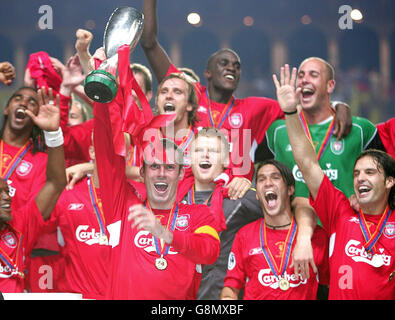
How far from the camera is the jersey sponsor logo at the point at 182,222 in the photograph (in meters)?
3.21

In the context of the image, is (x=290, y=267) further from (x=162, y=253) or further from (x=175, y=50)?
(x=175, y=50)

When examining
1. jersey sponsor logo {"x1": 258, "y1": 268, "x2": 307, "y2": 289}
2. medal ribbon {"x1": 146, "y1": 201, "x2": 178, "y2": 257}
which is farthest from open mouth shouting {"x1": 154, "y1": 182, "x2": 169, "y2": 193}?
jersey sponsor logo {"x1": 258, "y1": 268, "x2": 307, "y2": 289}

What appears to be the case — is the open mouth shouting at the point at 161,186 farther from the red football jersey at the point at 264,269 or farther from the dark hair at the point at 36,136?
the dark hair at the point at 36,136

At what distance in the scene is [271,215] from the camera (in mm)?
3666

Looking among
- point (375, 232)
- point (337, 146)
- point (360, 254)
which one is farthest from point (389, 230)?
point (337, 146)

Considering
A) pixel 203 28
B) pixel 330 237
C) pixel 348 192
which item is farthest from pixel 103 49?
pixel 203 28

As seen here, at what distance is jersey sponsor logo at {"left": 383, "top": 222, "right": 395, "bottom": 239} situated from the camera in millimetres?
3486

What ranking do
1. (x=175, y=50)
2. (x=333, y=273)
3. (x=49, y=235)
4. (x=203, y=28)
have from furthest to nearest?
(x=203, y=28)
(x=175, y=50)
(x=49, y=235)
(x=333, y=273)

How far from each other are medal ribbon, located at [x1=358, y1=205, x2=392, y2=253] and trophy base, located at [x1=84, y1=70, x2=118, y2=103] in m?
1.56

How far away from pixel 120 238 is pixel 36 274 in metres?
1.13

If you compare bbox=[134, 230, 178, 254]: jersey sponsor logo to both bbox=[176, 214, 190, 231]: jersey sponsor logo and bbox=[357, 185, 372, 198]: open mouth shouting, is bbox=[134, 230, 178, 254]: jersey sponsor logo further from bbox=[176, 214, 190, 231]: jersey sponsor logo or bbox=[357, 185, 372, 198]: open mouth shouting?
bbox=[357, 185, 372, 198]: open mouth shouting

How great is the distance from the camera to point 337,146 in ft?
13.5

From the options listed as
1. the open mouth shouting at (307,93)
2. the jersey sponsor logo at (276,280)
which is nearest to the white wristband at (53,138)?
the jersey sponsor logo at (276,280)

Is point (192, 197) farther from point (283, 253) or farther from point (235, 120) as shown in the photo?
point (235, 120)
